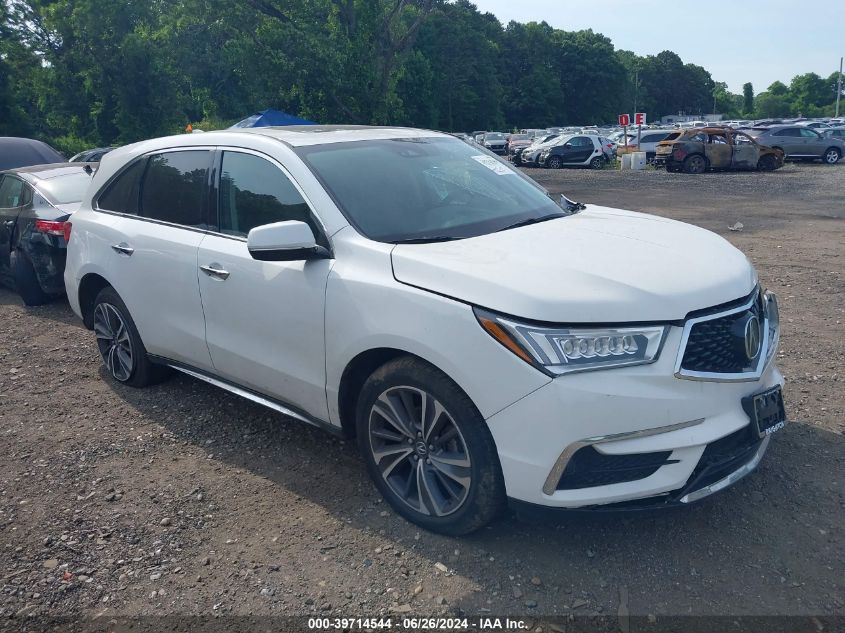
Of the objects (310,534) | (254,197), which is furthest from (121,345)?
(310,534)

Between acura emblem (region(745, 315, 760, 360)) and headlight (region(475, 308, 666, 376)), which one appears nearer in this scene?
headlight (region(475, 308, 666, 376))

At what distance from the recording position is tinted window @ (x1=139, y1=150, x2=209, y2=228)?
15.0 ft

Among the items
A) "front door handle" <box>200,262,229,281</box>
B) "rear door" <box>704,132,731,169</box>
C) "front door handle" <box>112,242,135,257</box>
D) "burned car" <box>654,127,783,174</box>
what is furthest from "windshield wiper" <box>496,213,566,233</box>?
"rear door" <box>704,132,731,169</box>

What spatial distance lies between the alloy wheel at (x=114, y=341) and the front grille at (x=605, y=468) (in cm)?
342

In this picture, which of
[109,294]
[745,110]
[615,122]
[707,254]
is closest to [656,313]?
[707,254]

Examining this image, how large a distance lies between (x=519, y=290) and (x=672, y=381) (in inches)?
26.6

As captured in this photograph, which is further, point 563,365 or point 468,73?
point 468,73

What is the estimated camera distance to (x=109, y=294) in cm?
529

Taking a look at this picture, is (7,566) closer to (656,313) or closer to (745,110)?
(656,313)

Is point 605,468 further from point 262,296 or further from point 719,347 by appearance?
point 262,296

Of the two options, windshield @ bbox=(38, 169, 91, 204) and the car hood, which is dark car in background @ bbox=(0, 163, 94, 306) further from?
the car hood

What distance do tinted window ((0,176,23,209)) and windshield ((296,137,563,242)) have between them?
5857 millimetres

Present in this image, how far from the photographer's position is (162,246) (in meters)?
4.65

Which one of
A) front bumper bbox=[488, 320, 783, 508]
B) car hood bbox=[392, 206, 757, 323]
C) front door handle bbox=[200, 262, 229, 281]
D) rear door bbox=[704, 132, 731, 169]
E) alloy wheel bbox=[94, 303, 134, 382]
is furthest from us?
rear door bbox=[704, 132, 731, 169]
